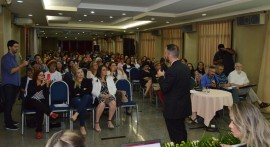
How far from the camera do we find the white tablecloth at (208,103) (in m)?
5.49

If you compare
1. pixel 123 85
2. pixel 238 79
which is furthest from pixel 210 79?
pixel 123 85

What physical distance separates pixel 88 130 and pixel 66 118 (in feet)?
3.47

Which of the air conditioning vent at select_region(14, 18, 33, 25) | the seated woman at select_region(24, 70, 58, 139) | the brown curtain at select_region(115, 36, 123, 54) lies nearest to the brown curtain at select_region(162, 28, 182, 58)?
the air conditioning vent at select_region(14, 18, 33, 25)

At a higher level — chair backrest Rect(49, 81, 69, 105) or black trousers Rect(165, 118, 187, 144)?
chair backrest Rect(49, 81, 69, 105)

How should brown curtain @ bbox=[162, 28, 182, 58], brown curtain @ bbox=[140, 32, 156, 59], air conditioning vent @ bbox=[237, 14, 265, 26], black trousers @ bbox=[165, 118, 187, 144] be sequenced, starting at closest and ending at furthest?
black trousers @ bbox=[165, 118, 187, 144], air conditioning vent @ bbox=[237, 14, 265, 26], brown curtain @ bbox=[162, 28, 182, 58], brown curtain @ bbox=[140, 32, 156, 59]

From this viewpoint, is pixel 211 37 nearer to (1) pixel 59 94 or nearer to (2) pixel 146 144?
(1) pixel 59 94

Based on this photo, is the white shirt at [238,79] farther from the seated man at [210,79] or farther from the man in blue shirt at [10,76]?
the man in blue shirt at [10,76]

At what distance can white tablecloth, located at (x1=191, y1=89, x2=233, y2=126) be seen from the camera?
5492mm

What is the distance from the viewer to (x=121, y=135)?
5.30m

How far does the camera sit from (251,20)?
7.83m

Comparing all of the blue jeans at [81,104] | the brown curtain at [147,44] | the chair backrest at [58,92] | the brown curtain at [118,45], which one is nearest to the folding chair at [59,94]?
the chair backrest at [58,92]

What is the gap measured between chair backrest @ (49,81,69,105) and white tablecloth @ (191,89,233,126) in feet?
8.82

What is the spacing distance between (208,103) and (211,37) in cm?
558

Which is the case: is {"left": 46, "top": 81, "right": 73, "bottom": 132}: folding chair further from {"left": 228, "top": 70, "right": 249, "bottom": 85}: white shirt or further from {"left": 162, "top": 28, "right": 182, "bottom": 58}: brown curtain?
{"left": 162, "top": 28, "right": 182, "bottom": 58}: brown curtain
